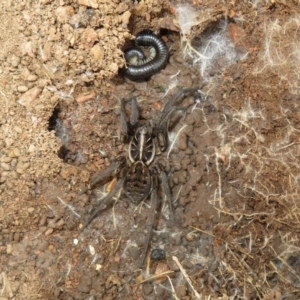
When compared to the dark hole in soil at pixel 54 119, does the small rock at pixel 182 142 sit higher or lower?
lower

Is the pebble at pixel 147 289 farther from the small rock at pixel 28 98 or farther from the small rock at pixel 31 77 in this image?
the small rock at pixel 31 77

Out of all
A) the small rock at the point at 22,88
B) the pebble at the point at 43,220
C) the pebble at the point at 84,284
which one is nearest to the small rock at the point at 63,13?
the small rock at the point at 22,88

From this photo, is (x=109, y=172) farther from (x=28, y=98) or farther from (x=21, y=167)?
(x=28, y=98)

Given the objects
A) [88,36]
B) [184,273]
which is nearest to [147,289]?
[184,273]

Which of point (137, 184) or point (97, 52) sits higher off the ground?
point (97, 52)

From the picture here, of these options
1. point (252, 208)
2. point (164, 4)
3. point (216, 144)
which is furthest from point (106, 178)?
point (164, 4)

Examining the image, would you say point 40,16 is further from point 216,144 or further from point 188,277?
point 188,277
